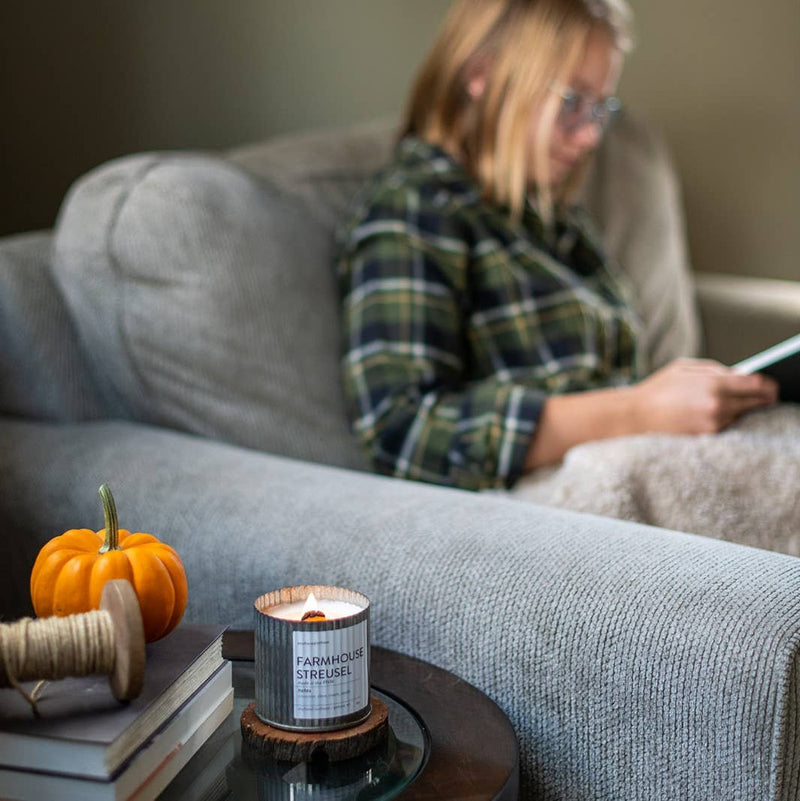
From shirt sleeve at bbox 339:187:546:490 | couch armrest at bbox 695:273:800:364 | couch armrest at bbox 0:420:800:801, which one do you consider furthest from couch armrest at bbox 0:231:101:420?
couch armrest at bbox 695:273:800:364

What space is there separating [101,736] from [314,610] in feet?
0.56

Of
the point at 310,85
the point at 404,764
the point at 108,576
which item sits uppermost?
the point at 310,85

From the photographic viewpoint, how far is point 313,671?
665mm

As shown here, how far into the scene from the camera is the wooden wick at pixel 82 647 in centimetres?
59

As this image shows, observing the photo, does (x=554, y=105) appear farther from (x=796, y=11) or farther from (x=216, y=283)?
(x=796, y=11)

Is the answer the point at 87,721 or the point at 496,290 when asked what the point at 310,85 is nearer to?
the point at 496,290

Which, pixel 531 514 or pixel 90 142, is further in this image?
pixel 90 142

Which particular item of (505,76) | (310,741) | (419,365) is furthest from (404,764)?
(505,76)

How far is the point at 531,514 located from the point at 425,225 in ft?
1.64

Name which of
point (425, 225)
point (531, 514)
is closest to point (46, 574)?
point (531, 514)

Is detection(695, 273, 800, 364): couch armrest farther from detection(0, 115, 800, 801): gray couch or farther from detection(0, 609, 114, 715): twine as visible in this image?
detection(0, 609, 114, 715): twine

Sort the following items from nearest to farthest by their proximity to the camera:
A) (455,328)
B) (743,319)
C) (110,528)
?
(110,528) < (455,328) < (743,319)

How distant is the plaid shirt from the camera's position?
117cm

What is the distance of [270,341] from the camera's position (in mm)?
1186
